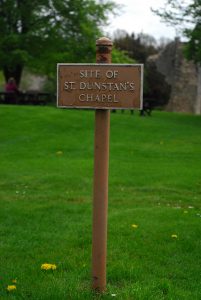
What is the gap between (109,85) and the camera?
15.3ft

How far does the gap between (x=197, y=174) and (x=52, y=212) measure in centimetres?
434

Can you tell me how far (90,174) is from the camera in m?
11.2

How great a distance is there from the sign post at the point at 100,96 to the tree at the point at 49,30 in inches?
1071

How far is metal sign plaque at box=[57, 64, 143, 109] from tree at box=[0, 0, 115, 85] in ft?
89.5

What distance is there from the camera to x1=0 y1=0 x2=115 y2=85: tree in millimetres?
31969

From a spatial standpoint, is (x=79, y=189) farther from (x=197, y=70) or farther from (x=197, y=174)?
(x=197, y=70)

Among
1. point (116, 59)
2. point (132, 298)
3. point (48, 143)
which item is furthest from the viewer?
point (116, 59)

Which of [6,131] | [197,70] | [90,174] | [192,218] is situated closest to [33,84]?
[197,70]

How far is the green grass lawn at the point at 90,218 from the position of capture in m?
5.13

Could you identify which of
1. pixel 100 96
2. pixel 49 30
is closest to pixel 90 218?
pixel 100 96

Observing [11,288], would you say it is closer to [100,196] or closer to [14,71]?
[100,196]

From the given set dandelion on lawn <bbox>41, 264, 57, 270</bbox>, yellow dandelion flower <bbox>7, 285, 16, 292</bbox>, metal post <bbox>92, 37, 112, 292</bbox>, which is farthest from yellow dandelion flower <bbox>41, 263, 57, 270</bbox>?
metal post <bbox>92, 37, 112, 292</bbox>

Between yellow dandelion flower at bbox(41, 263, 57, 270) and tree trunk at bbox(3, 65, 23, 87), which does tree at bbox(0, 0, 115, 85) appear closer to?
tree trunk at bbox(3, 65, 23, 87)

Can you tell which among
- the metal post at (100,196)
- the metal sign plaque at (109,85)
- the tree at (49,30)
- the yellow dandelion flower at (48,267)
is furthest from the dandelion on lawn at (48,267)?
the tree at (49,30)
